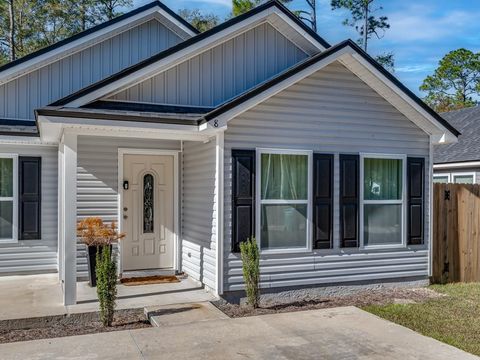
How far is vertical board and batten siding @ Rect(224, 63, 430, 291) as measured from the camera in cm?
708

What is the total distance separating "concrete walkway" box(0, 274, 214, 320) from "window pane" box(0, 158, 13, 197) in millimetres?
1593

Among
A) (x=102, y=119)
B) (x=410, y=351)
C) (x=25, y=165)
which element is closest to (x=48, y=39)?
(x=25, y=165)

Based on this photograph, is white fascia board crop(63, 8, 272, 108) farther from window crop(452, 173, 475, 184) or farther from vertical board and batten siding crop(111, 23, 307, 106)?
window crop(452, 173, 475, 184)

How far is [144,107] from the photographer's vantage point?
7.49 m

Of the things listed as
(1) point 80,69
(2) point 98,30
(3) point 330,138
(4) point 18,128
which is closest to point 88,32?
(2) point 98,30

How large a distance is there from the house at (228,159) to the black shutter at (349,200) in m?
0.02

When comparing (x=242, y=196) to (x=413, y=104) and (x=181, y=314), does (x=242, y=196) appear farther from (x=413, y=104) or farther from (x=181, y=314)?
(x=413, y=104)

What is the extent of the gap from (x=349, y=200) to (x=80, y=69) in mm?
6134

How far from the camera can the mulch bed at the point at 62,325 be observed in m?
5.57

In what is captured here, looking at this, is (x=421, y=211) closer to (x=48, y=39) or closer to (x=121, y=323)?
(x=121, y=323)

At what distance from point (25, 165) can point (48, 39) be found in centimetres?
1615

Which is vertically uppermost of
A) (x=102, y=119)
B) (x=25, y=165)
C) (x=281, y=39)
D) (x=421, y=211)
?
(x=281, y=39)

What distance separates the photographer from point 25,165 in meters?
8.59

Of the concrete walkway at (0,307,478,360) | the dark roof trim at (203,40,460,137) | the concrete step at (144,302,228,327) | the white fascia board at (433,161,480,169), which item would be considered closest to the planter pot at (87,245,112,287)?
the concrete step at (144,302,228,327)
